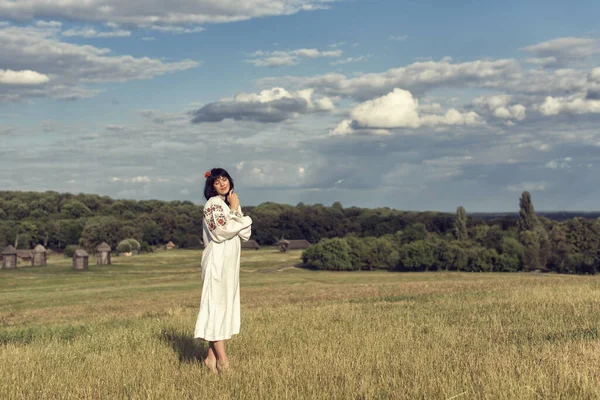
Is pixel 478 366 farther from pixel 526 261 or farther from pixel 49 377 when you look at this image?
pixel 526 261

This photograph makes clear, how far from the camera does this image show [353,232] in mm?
171125

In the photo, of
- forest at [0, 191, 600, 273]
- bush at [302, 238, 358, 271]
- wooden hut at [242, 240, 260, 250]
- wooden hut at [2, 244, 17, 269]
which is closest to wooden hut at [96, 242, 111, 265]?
wooden hut at [2, 244, 17, 269]

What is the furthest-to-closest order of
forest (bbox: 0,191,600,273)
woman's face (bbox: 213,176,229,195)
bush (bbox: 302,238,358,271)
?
bush (bbox: 302,238,358,271) → forest (bbox: 0,191,600,273) → woman's face (bbox: 213,176,229,195)

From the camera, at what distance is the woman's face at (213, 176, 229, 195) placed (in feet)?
28.9

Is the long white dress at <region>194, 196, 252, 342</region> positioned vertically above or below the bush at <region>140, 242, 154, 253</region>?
above

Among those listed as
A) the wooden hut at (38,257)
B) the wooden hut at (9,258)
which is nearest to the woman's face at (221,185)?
the wooden hut at (9,258)

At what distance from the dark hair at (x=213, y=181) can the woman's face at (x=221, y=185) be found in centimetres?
4

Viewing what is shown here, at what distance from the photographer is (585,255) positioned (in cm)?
10206

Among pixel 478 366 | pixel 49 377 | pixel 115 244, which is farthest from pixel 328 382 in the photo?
pixel 115 244

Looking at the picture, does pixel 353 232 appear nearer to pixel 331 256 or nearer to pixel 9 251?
pixel 331 256

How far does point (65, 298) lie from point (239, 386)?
151 feet

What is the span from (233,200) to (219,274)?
1201 millimetres

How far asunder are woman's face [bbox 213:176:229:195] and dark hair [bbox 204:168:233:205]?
4 cm

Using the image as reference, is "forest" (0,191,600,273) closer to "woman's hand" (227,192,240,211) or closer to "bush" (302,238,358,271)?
"bush" (302,238,358,271)
